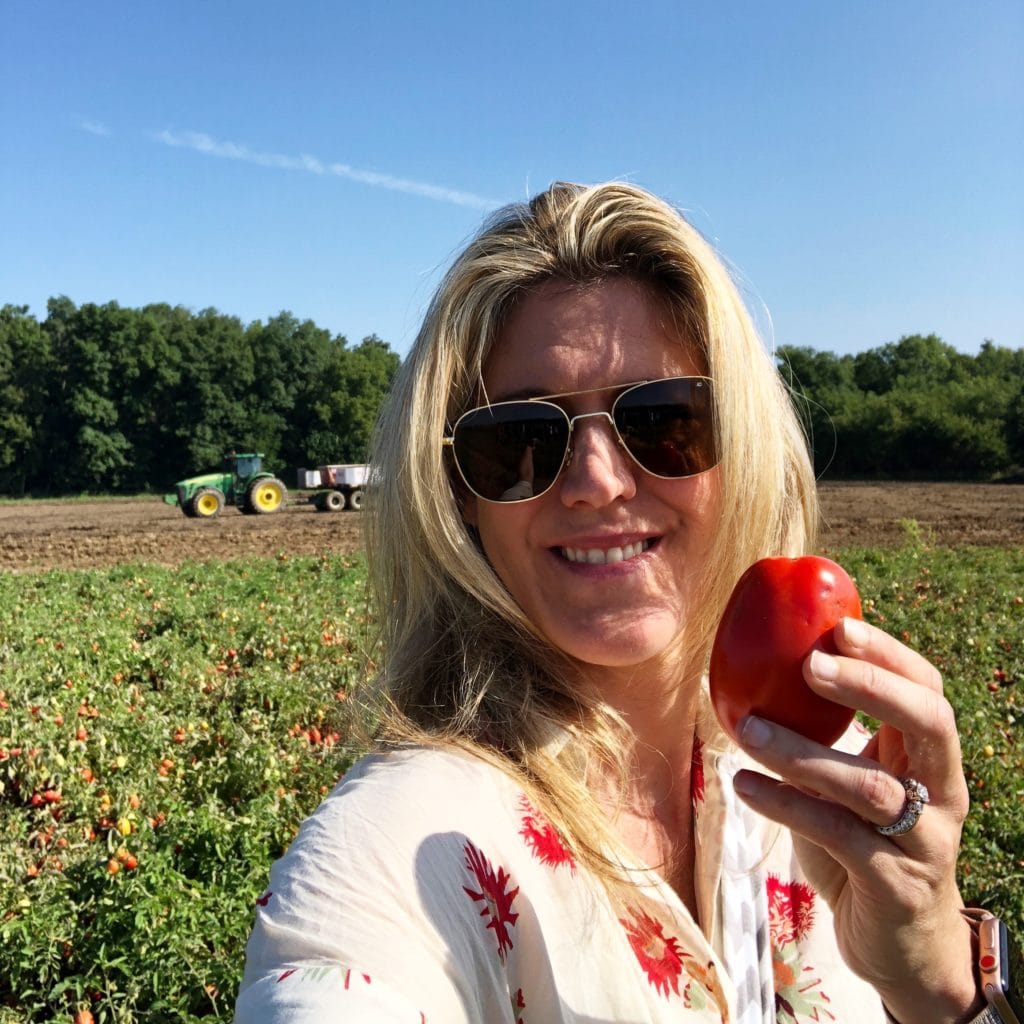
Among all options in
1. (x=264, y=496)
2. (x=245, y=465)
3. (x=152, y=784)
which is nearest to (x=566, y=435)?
(x=152, y=784)

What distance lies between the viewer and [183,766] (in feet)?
15.8

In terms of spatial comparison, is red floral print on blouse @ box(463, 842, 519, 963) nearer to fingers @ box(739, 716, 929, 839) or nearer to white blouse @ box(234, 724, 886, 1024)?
white blouse @ box(234, 724, 886, 1024)

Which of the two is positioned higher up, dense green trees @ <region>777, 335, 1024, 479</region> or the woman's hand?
dense green trees @ <region>777, 335, 1024, 479</region>

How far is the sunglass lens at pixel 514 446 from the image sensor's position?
1.50 m

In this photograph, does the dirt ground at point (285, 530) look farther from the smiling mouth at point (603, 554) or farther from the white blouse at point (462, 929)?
the white blouse at point (462, 929)

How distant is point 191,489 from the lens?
28781 mm

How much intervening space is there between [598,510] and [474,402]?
29cm

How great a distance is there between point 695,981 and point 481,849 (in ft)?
1.31

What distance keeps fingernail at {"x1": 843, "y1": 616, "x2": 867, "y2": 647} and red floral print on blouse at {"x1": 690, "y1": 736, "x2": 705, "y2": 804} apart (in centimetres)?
70

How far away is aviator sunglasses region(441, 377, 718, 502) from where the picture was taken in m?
1.49

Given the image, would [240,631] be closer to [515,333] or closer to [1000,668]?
[1000,668]

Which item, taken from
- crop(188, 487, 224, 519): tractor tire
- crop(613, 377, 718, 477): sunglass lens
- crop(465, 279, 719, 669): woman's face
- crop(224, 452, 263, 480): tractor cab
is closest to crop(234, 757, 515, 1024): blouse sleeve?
crop(465, 279, 719, 669): woman's face

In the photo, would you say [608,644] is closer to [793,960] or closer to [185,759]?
[793,960]

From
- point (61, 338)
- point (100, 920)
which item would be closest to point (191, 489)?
point (100, 920)
